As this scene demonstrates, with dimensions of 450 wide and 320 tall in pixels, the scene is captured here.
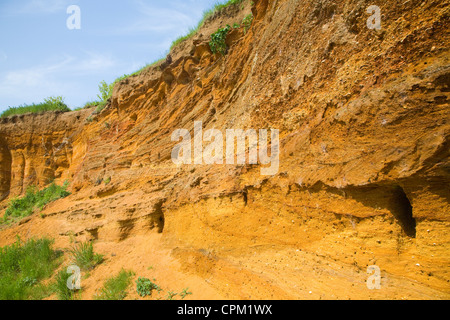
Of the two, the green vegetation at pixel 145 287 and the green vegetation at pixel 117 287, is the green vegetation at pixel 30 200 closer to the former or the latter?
the green vegetation at pixel 117 287

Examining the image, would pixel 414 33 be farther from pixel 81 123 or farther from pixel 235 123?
pixel 81 123

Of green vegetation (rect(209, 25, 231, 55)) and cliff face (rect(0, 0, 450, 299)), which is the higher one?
green vegetation (rect(209, 25, 231, 55))

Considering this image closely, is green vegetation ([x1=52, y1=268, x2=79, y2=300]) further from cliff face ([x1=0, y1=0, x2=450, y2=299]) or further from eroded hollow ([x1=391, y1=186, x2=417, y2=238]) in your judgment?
eroded hollow ([x1=391, y1=186, x2=417, y2=238])

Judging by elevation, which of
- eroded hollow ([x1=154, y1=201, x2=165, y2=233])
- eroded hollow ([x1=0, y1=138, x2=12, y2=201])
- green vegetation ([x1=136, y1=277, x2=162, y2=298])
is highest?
eroded hollow ([x1=0, y1=138, x2=12, y2=201])

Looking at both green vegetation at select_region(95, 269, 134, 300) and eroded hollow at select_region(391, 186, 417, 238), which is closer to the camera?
eroded hollow at select_region(391, 186, 417, 238)

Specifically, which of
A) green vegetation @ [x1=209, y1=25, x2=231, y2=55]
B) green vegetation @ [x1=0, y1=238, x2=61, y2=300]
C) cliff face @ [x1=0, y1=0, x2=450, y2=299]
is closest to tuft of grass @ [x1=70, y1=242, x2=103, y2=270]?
cliff face @ [x1=0, y1=0, x2=450, y2=299]

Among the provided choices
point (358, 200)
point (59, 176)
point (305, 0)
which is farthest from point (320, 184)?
point (59, 176)

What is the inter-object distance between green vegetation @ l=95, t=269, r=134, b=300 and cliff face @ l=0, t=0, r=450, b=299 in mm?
505

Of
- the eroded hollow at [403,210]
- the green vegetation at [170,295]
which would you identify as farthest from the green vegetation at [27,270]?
the eroded hollow at [403,210]

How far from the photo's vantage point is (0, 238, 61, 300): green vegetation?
5.62 m

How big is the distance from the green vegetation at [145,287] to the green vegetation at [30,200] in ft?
35.6

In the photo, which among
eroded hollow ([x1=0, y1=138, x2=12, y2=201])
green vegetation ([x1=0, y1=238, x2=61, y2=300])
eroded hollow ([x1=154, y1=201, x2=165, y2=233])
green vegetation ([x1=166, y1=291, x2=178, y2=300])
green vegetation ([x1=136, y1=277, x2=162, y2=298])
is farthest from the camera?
eroded hollow ([x1=0, y1=138, x2=12, y2=201])

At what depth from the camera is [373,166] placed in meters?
2.70

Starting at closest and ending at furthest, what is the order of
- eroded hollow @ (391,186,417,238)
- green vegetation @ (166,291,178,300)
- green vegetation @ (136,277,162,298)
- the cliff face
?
1. the cliff face
2. eroded hollow @ (391,186,417,238)
3. green vegetation @ (166,291,178,300)
4. green vegetation @ (136,277,162,298)
